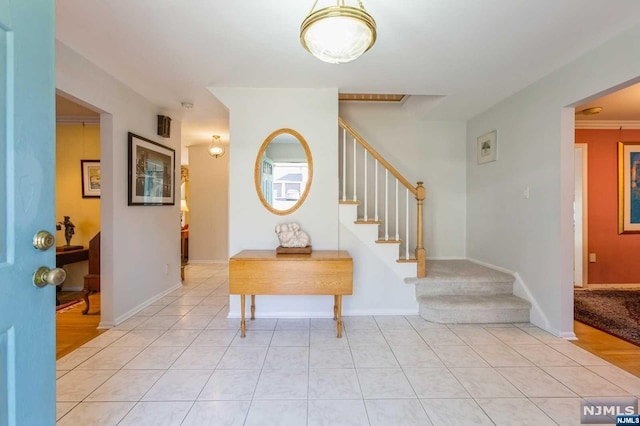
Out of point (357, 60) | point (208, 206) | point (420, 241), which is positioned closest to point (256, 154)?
point (357, 60)

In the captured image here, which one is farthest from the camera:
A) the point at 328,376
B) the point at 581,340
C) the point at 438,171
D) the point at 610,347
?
the point at 438,171

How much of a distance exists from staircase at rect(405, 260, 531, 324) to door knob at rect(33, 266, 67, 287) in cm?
281

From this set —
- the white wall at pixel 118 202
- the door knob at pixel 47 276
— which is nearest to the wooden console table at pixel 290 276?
the white wall at pixel 118 202

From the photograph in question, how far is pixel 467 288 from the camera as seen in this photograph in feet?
10.0

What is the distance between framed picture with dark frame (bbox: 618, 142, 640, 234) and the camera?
3.96 m

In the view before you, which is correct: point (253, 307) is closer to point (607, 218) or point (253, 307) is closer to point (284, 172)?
point (284, 172)

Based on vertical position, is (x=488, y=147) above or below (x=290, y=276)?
above

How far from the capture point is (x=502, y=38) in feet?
6.82

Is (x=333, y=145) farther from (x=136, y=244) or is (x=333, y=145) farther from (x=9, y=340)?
(x=9, y=340)

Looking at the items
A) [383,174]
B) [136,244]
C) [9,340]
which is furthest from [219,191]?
[9,340]

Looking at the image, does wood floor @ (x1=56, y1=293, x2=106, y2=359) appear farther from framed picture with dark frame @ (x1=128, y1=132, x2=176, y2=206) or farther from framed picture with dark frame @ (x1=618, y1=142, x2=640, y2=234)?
framed picture with dark frame @ (x1=618, y1=142, x2=640, y2=234)

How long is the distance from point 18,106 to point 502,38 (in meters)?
2.69

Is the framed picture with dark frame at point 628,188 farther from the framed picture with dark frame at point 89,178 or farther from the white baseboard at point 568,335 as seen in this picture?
the framed picture with dark frame at point 89,178

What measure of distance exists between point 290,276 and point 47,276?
177 centimetres
